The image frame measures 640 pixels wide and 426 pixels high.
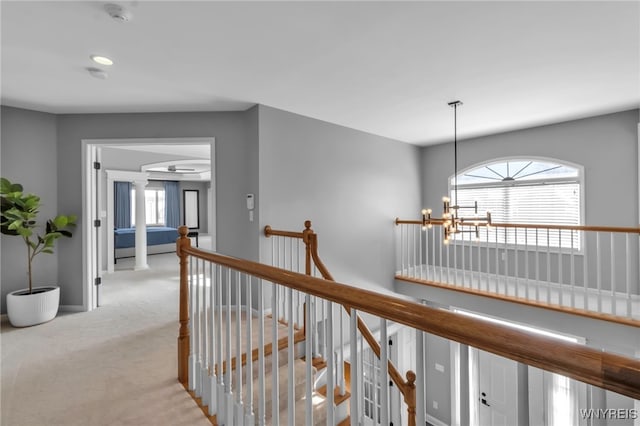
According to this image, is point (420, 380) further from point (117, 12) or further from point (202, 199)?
point (202, 199)

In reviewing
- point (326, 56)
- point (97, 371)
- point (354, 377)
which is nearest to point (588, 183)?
point (326, 56)

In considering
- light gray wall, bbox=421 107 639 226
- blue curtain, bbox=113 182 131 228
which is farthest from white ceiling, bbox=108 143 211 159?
light gray wall, bbox=421 107 639 226

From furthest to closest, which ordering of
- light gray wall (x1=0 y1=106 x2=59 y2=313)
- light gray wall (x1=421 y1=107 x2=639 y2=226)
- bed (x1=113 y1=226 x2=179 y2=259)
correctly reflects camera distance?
bed (x1=113 y1=226 x2=179 y2=259), light gray wall (x1=421 y1=107 x2=639 y2=226), light gray wall (x1=0 y1=106 x2=59 y2=313)

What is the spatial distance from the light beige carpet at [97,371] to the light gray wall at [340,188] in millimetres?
1467

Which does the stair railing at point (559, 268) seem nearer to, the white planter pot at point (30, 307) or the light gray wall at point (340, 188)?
the light gray wall at point (340, 188)

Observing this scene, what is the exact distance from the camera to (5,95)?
123 inches

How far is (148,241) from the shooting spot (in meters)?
8.63

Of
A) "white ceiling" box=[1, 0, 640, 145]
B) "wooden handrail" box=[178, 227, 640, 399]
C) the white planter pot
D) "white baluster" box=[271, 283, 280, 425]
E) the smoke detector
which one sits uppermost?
"white ceiling" box=[1, 0, 640, 145]

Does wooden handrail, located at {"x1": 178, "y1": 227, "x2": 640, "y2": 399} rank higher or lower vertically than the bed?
higher

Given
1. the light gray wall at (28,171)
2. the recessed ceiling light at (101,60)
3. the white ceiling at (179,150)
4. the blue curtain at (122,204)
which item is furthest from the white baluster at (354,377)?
the blue curtain at (122,204)

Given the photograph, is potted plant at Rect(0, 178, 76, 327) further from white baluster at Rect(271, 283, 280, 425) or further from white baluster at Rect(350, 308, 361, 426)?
white baluster at Rect(350, 308, 361, 426)

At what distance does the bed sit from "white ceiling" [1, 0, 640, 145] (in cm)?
522

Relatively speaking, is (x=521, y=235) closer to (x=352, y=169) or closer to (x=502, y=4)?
(x=352, y=169)

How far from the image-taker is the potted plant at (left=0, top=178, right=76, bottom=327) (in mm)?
3191
